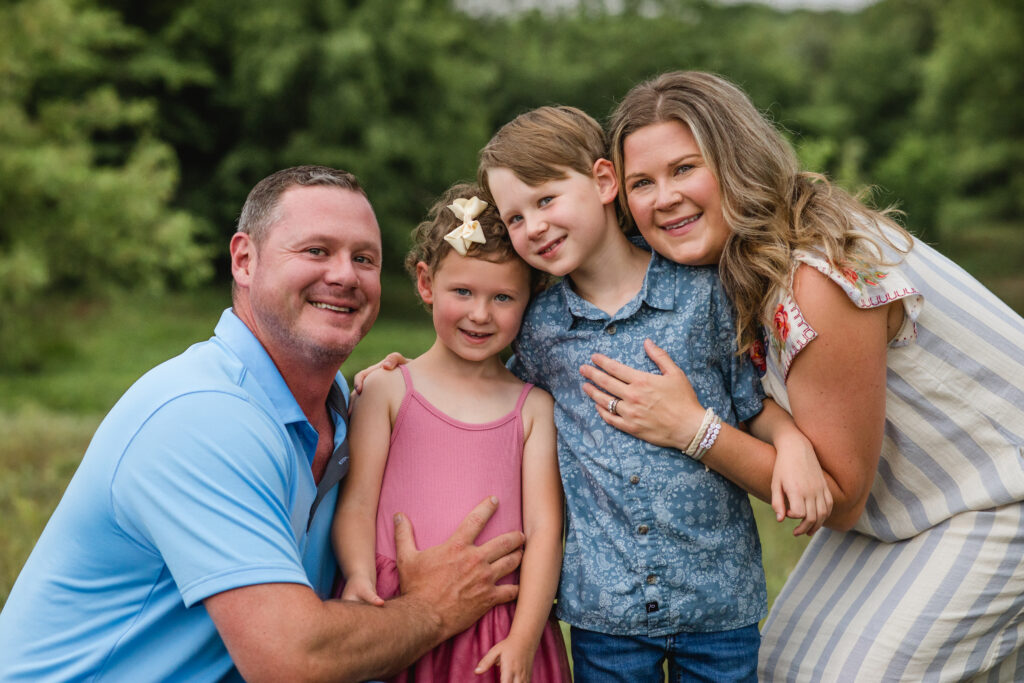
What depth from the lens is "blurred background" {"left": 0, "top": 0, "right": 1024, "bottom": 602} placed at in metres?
13.0

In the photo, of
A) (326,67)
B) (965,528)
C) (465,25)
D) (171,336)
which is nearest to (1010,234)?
(465,25)

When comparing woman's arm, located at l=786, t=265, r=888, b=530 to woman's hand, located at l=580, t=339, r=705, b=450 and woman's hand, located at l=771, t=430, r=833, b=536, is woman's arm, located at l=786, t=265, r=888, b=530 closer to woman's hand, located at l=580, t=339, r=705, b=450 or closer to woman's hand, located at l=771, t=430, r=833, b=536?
woman's hand, located at l=771, t=430, r=833, b=536

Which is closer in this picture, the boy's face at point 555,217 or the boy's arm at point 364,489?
the boy's arm at point 364,489

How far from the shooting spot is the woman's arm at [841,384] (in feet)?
8.45

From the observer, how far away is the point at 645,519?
2828 millimetres

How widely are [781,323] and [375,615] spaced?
1.37 metres

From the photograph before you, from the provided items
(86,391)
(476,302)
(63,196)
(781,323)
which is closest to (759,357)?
(781,323)

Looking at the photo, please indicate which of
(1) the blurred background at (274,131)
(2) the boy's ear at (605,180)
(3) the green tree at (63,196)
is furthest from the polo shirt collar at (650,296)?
(3) the green tree at (63,196)

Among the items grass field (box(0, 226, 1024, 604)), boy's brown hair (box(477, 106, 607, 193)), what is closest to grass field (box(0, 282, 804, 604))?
grass field (box(0, 226, 1024, 604))

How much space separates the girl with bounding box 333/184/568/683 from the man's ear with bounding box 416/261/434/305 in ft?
0.10

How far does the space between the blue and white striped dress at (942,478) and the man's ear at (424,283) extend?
1.11 m

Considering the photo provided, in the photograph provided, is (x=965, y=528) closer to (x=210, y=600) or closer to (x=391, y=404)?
(x=391, y=404)

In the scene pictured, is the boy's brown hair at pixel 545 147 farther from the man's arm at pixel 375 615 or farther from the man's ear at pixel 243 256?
the man's arm at pixel 375 615

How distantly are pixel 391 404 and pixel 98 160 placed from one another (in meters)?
21.6
